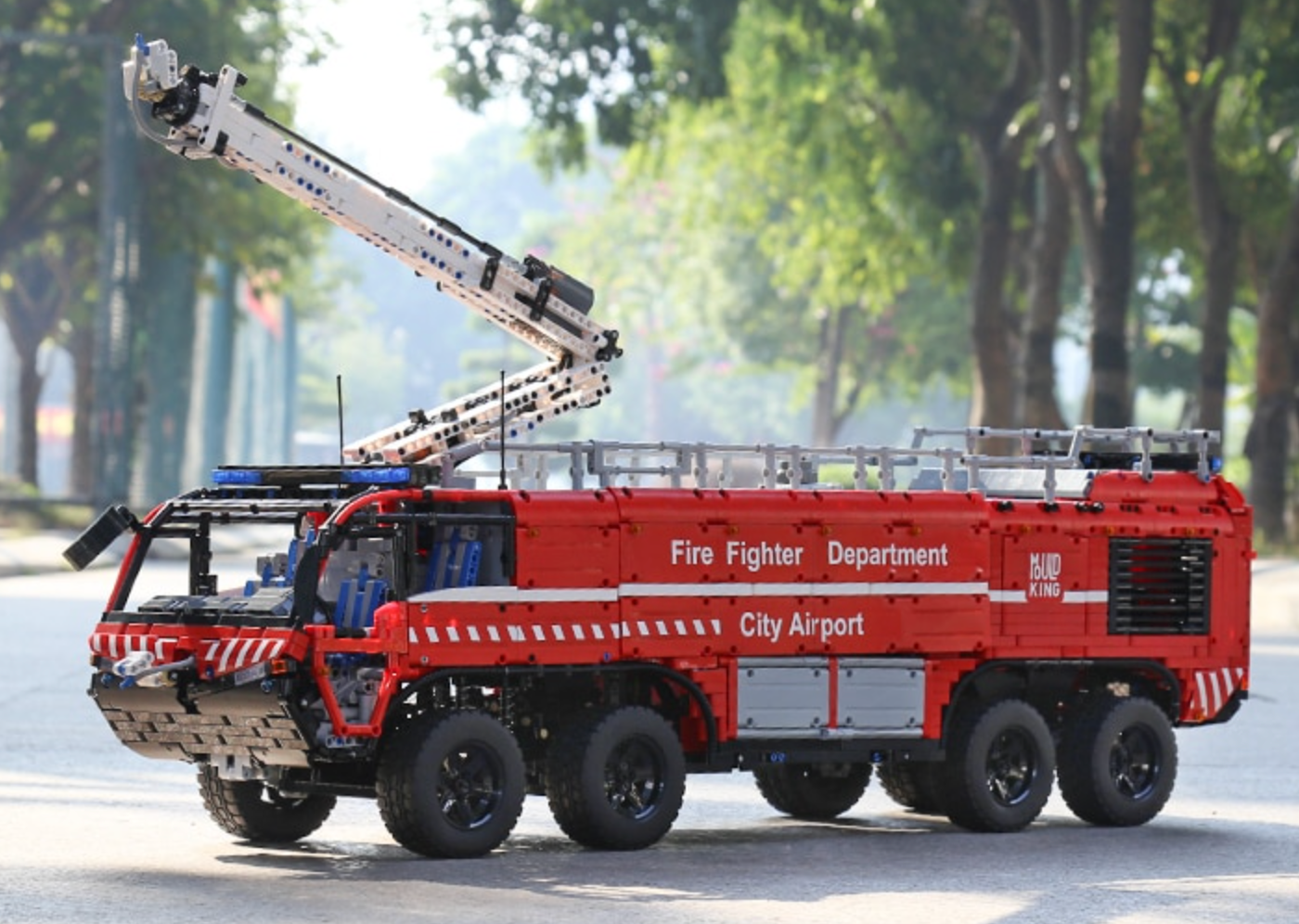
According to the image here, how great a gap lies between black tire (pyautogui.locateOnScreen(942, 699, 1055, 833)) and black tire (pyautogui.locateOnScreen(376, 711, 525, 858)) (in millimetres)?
2824

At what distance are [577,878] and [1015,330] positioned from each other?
4395cm

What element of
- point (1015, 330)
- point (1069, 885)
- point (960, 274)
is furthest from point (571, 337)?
point (1015, 330)

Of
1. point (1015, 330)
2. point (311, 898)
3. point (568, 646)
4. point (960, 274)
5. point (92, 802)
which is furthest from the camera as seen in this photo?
point (1015, 330)

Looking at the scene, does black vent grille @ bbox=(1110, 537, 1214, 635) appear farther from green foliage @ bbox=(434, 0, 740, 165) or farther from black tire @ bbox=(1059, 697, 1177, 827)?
green foliage @ bbox=(434, 0, 740, 165)

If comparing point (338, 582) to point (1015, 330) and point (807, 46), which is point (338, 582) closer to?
point (807, 46)

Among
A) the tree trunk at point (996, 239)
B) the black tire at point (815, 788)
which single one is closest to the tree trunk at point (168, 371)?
the tree trunk at point (996, 239)

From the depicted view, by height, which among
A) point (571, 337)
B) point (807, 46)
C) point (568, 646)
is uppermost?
point (807, 46)

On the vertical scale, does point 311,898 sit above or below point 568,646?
below

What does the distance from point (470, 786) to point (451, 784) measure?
11 centimetres

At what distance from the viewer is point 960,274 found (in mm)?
52281

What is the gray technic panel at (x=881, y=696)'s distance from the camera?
1577 centimetres

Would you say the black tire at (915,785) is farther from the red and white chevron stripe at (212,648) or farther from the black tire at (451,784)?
the red and white chevron stripe at (212,648)

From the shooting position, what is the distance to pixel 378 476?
47.1 ft

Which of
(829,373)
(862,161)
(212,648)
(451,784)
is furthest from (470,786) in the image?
(829,373)
